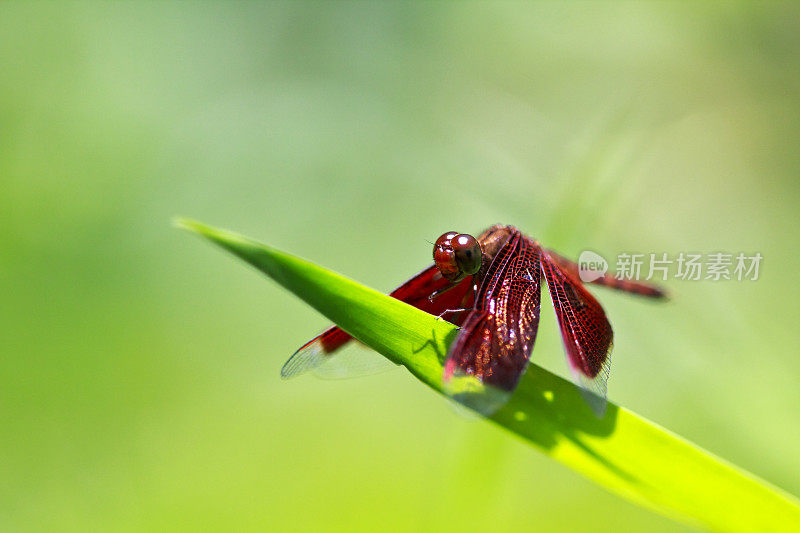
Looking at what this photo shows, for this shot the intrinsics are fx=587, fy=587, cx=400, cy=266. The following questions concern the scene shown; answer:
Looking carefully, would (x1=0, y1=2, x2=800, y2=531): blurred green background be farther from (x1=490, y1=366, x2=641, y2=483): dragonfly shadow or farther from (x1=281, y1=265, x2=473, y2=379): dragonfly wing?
(x1=490, y1=366, x2=641, y2=483): dragonfly shadow

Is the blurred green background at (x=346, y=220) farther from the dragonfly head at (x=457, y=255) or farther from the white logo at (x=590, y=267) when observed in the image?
the dragonfly head at (x=457, y=255)

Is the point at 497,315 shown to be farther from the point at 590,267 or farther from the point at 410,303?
the point at 590,267

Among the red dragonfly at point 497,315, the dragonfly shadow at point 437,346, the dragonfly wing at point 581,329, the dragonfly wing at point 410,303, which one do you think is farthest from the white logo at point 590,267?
the dragonfly shadow at point 437,346

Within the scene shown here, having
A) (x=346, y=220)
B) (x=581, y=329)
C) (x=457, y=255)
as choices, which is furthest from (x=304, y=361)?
(x=346, y=220)

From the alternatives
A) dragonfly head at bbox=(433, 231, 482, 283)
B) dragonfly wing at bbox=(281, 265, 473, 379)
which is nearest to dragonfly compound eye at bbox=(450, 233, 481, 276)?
dragonfly head at bbox=(433, 231, 482, 283)

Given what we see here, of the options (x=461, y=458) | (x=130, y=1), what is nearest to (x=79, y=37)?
(x=130, y=1)

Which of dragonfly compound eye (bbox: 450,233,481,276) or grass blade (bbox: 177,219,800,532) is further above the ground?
dragonfly compound eye (bbox: 450,233,481,276)
